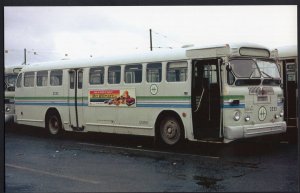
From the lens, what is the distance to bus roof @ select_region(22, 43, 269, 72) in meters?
12.1

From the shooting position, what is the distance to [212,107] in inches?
484

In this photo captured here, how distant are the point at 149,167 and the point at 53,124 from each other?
7054 mm

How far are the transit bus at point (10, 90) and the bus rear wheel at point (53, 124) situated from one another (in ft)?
7.27

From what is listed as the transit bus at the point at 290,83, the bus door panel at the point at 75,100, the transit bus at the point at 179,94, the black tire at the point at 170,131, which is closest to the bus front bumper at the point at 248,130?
the transit bus at the point at 179,94

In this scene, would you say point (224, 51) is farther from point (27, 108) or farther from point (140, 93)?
point (27, 108)

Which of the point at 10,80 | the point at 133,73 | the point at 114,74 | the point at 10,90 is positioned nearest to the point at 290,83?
the point at 133,73

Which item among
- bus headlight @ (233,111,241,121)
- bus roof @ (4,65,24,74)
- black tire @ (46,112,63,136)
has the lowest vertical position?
black tire @ (46,112,63,136)

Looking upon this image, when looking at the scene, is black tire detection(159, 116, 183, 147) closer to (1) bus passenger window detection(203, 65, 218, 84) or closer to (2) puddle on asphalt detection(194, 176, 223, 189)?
(1) bus passenger window detection(203, 65, 218, 84)

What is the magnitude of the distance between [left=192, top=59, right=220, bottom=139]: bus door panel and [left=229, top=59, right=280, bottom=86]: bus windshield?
1.60 ft

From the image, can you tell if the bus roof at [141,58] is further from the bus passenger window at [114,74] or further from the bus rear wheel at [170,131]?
the bus rear wheel at [170,131]

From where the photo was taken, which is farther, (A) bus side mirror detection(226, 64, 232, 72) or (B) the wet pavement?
(A) bus side mirror detection(226, 64, 232, 72)

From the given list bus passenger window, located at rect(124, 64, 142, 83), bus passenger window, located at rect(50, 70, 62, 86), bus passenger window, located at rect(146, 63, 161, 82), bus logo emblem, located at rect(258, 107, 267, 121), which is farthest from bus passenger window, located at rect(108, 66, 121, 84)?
bus logo emblem, located at rect(258, 107, 267, 121)

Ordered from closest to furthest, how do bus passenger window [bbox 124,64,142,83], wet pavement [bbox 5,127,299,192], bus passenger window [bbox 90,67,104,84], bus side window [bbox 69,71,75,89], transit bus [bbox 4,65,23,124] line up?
1. wet pavement [bbox 5,127,299,192]
2. bus passenger window [bbox 124,64,142,83]
3. bus passenger window [bbox 90,67,104,84]
4. bus side window [bbox 69,71,75,89]
5. transit bus [bbox 4,65,23,124]

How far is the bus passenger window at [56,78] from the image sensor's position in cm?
1634
